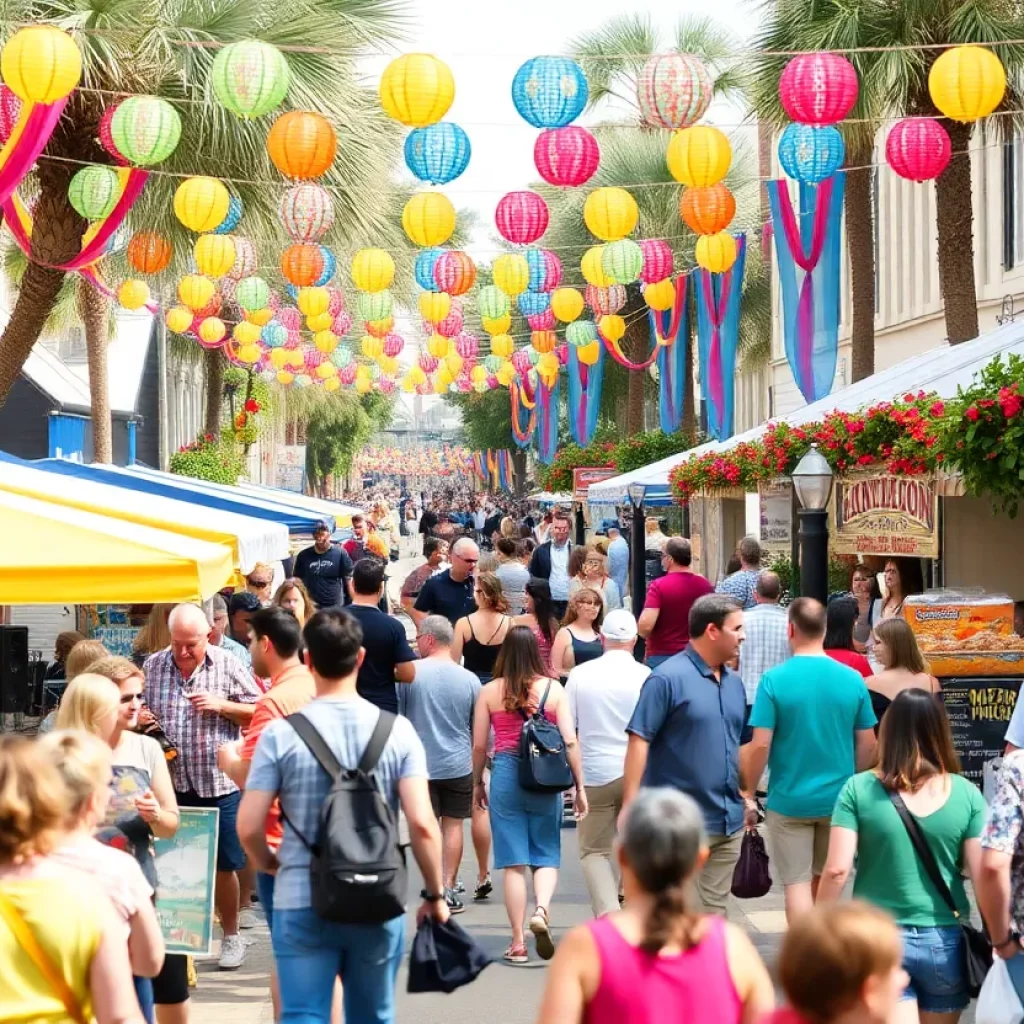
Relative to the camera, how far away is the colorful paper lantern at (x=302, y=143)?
13391mm

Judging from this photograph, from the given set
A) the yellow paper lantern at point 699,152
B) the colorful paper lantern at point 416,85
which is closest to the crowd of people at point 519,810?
the colorful paper lantern at point 416,85

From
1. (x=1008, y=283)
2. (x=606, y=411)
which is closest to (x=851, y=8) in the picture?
(x=1008, y=283)

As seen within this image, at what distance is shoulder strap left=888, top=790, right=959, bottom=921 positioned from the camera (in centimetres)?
519

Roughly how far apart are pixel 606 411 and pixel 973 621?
144 feet

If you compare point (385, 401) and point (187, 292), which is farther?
point (385, 401)

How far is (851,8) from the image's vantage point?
1852 centimetres

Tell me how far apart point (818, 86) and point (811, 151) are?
2.01 m

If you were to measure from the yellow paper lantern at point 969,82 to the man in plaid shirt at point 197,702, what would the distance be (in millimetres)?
6712

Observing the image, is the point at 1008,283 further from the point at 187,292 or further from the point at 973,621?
the point at 973,621

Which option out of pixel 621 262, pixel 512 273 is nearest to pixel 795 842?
pixel 621 262

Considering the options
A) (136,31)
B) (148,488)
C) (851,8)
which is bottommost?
(148,488)

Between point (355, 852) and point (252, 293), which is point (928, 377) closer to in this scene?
point (252, 293)

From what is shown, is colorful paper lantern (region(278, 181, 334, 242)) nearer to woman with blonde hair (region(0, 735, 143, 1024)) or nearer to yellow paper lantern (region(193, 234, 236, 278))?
yellow paper lantern (region(193, 234, 236, 278))

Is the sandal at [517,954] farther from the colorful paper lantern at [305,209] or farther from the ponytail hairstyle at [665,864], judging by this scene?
the colorful paper lantern at [305,209]
